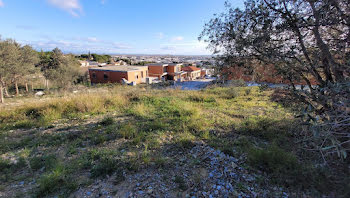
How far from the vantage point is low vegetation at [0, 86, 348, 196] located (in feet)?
7.36

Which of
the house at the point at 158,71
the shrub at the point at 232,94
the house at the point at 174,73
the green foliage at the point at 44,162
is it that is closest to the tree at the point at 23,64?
the green foliage at the point at 44,162

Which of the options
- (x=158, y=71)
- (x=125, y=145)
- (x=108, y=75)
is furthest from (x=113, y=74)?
(x=125, y=145)

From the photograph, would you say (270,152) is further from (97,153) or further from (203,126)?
(97,153)

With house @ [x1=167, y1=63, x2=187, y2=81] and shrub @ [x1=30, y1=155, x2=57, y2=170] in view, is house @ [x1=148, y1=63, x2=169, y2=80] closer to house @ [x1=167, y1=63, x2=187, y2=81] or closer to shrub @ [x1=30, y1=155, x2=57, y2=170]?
house @ [x1=167, y1=63, x2=187, y2=81]

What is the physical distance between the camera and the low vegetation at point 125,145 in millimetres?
2244

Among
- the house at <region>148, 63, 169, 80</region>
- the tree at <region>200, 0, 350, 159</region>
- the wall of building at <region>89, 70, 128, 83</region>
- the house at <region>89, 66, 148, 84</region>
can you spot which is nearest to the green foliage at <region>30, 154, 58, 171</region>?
the tree at <region>200, 0, 350, 159</region>

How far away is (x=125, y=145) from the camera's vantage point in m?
3.37

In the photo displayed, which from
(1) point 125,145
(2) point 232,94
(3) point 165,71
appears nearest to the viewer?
(1) point 125,145

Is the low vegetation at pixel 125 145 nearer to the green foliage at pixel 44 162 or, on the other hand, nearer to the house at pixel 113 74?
the green foliage at pixel 44 162

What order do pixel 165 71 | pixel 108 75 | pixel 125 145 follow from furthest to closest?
pixel 165 71, pixel 108 75, pixel 125 145

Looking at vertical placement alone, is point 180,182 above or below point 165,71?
below

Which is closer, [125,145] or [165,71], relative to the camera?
[125,145]

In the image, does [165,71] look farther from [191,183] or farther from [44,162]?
[191,183]

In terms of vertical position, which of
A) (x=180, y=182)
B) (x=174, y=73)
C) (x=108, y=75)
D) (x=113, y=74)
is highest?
(x=174, y=73)
